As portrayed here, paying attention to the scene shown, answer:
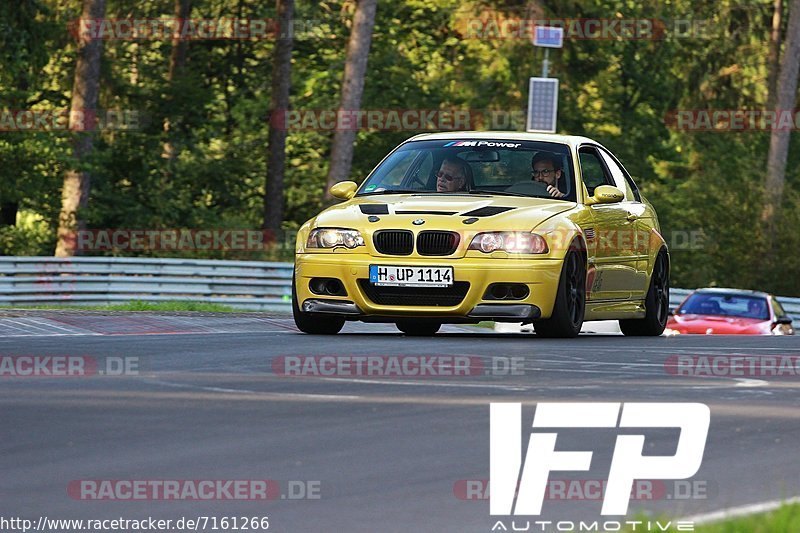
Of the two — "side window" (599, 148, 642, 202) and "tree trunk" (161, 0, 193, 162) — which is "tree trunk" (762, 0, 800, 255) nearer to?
"tree trunk" (161, 0, 193, 162)

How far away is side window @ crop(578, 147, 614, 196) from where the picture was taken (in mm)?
15281

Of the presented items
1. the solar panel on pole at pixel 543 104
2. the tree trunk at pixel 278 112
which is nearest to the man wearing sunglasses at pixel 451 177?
the solar panel on pole at pixel 543 104

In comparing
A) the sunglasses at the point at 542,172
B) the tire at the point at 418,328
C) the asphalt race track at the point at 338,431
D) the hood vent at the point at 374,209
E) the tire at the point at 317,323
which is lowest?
the tire at the point at 418,328

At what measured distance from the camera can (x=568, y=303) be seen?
547 inches

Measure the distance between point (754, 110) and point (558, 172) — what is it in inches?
1583

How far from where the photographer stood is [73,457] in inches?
281

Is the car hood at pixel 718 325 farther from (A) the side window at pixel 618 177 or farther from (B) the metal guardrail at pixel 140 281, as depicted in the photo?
(A) the side window at pixel 618 177

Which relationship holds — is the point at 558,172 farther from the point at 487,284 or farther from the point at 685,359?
the point at 685,359

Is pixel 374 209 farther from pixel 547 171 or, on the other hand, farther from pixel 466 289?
pixel 547 171

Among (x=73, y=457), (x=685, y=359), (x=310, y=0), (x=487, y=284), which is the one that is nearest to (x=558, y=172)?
(x=487, y=284)

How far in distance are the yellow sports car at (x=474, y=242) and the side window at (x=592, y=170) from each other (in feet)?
0.04

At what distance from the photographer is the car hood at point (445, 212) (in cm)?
1352

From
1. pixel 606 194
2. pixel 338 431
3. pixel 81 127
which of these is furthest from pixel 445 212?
pixel 81 127

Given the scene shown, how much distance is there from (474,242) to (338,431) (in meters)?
5.72
